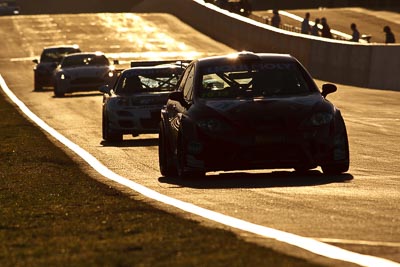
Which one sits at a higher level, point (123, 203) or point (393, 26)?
point (123, 203)

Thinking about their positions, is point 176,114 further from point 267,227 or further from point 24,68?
point 24,68

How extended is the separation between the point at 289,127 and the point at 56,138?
10.7 meters

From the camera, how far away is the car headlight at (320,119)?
15133 mm

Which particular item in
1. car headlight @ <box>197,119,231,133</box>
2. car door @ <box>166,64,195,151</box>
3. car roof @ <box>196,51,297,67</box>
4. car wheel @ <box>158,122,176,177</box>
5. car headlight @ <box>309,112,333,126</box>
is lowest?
car wheel @ <box>158,122,176,177</box>

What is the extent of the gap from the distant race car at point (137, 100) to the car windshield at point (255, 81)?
859 cm

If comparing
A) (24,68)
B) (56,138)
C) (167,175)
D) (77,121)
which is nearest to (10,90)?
(24,68)

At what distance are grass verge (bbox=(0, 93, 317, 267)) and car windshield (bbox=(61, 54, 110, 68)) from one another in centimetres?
2942

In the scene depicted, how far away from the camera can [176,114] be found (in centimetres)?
1628

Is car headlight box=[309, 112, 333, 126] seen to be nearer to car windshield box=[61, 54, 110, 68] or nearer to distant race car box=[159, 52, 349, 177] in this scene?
distant race car box=[159, 52, 349, 177]

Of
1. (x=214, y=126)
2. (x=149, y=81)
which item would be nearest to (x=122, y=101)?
(x=149, y=81)

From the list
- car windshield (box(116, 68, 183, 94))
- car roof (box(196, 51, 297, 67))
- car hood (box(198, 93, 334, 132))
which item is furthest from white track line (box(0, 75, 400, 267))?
car windshield (box(116, 68, 183, 94))

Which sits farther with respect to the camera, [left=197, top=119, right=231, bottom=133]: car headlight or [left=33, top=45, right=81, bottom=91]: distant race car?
[left=33, top=45, right=81, bottom=91]: distant race car

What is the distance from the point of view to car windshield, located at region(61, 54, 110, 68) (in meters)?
45.5

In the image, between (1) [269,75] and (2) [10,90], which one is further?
(2) [10,90]
